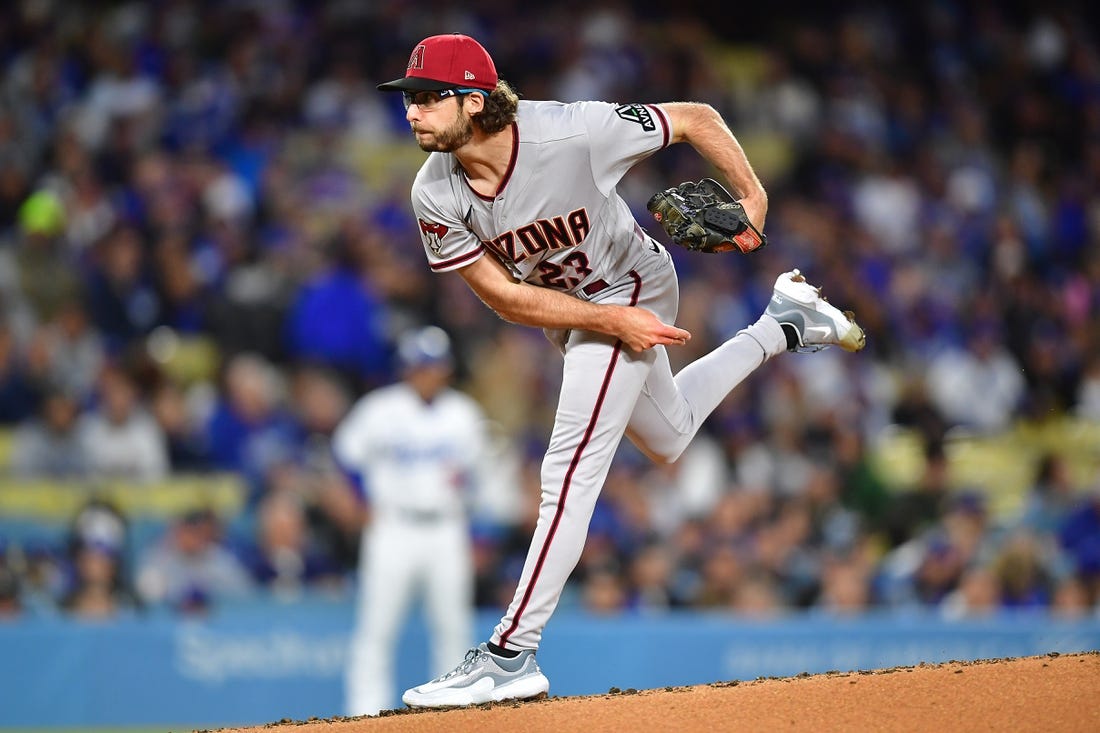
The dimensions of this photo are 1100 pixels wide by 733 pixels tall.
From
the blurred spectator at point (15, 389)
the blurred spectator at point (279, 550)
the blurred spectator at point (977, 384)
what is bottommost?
the blurred spectator at point (279, 550)

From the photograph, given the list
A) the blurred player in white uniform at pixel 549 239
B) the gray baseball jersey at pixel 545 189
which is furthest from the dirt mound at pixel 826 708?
the gray baseball jersey at pixel 545 189

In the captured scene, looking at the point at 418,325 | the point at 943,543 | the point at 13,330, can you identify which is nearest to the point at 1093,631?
the point at 943,543

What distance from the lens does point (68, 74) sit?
41.8ft

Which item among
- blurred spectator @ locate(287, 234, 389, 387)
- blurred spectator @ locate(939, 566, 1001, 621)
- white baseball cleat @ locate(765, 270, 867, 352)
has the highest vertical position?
blurred spectator @ locate(287, 234, 389, 387)

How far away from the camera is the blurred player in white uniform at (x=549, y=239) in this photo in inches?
185

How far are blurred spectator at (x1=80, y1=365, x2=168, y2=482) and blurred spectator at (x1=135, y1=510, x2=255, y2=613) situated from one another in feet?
2.00

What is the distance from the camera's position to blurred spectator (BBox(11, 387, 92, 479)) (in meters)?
9.97

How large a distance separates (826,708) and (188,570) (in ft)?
19.4

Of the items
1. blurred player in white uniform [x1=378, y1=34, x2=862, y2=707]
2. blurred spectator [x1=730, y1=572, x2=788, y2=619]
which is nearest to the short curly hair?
blurred player in white uniform [x1=378, y1=34, x2=862, y2=707]

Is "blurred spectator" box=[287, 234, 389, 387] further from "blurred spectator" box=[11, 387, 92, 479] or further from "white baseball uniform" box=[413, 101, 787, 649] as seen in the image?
"white baseball uniform" box=[413, 101, 787, 649]

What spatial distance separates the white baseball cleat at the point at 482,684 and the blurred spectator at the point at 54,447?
5.76 m

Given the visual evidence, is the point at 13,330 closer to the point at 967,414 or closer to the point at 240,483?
the point at 240,483

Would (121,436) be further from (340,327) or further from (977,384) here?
(977,384)

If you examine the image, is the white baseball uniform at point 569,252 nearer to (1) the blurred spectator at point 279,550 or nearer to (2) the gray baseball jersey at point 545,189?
(2) the gray baseball jersey at point 545,189
